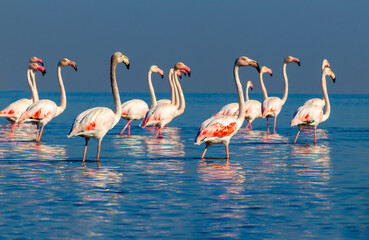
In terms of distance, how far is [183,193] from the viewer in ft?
32.3

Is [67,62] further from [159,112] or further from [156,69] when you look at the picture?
[156,69]

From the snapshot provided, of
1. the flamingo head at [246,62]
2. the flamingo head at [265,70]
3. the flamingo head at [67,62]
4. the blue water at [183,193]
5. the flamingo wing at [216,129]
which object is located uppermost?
the flamingo head at [265,70]

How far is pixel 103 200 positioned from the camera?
363 inches

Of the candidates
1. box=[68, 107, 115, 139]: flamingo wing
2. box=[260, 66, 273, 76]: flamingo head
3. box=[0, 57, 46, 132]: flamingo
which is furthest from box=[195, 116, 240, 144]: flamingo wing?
box=[260, 66, 273, 76]: flamingo head

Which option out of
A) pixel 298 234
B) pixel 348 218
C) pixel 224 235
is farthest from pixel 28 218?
pixel 348 218

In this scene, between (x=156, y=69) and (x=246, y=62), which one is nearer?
(x=246, y=62)

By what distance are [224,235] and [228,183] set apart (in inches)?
143

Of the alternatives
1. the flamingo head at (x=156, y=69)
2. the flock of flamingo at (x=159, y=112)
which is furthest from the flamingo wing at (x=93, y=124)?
the flamingo head at (x=156, y=69)

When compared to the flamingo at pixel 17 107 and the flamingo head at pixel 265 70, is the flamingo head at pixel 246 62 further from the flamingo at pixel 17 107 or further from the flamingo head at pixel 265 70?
the flamingo head at pixel 265 70

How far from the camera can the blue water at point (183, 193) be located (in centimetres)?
749

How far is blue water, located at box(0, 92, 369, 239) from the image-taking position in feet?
24.6

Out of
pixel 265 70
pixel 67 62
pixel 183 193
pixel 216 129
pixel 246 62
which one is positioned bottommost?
pixel 183 193

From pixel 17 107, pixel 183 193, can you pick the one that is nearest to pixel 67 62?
pixel 17 107

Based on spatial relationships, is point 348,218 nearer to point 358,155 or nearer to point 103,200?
point 103,200
